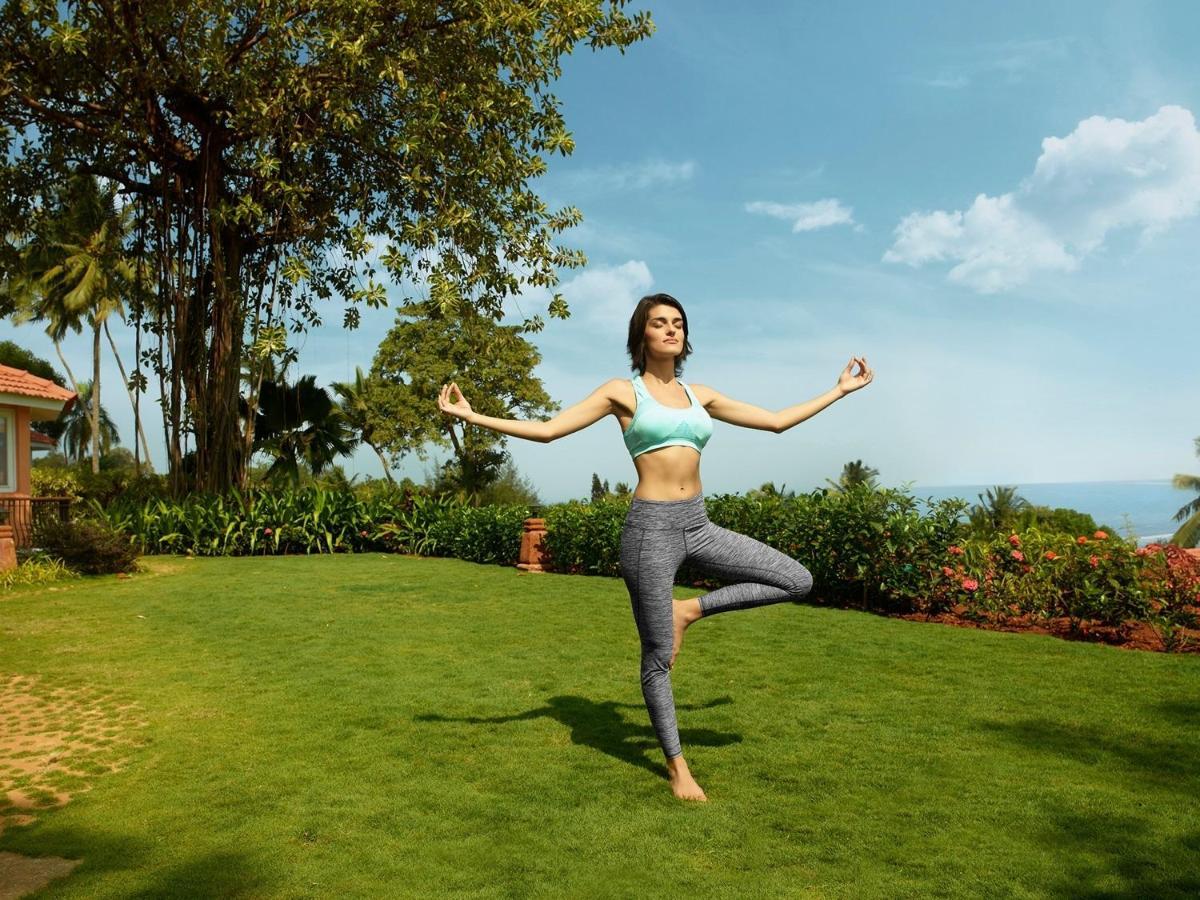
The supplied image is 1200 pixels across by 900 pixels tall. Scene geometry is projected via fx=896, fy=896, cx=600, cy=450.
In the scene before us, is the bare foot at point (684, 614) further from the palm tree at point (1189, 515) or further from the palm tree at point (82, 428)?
the palm tree at point (82, 428)

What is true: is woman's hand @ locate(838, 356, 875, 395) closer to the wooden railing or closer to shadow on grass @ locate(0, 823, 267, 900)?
shadow on grass @ locate(0, 823, 267, 900)

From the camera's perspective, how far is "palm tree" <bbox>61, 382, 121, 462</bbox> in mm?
48031

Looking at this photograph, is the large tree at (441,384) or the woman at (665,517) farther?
the large tree at (441,384)

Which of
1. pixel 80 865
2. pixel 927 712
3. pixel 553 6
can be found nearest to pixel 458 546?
pixel 553 6

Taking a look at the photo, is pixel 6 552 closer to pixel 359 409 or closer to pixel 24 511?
pixel 24 511

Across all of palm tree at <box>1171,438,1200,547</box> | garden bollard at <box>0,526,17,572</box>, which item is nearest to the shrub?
garden bollard at <box>0,526,17,572</box>

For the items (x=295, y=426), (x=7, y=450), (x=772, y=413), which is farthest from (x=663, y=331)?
(x=7, y=450)

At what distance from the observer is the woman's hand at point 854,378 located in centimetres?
421

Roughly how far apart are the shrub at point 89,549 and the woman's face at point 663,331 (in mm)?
10955

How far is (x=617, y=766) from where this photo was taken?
13.4 feet

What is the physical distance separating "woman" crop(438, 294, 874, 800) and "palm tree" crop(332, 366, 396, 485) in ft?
111

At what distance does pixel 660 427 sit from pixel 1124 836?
89.6 inches

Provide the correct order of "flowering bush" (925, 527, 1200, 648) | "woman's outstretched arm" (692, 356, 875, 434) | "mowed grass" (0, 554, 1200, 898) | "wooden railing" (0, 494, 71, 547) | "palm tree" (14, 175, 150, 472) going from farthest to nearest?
"palm tree" (14, 175, 150, 472)
"wooden railing" (0, 494, 71, 547)
"flowering bush" (925, 527, 1200, 648)
"woman's outstretched arm" (692, 356, 875, 434)
"mowed grass" (0, 554, 1200, 898)

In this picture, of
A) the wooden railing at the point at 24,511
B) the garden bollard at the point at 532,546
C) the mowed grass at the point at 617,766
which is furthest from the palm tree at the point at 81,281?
the mowed grass at the point at 617,766
